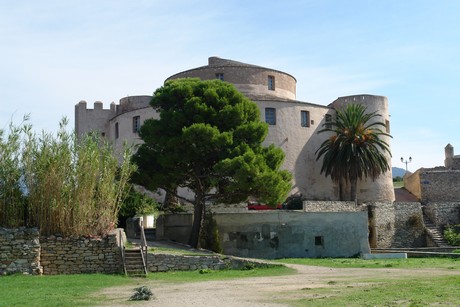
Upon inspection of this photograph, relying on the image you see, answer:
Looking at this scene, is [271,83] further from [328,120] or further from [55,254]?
[55,254]

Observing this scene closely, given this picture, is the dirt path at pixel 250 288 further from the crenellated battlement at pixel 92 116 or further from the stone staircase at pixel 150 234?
the crenellated battlement at pixel 92 116

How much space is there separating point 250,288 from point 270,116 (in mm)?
27741

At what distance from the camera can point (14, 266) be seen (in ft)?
71.5

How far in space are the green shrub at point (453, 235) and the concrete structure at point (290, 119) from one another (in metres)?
5.64

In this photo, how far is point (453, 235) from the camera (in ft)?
131

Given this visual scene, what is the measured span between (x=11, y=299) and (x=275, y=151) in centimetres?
1759

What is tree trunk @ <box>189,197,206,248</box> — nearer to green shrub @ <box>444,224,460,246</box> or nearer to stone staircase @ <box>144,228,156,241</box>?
stone staircase @ <box>144,228,156,241</box>

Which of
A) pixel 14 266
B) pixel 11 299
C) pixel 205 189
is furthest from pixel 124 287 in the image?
pixel 205 189

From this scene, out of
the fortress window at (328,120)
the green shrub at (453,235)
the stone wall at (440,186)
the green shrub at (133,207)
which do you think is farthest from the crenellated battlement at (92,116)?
the green shrub at (453,235)

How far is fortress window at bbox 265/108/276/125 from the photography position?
4372cm

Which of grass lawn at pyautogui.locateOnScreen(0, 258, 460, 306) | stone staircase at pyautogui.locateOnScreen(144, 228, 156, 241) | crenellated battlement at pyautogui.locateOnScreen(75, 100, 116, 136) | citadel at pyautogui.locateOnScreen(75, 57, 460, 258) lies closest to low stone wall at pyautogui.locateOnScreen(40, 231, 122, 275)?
grass lawn at pyautogui.locateOnScreen(0, 258, 460, 306)

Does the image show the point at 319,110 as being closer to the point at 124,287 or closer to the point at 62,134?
the point at 62,134

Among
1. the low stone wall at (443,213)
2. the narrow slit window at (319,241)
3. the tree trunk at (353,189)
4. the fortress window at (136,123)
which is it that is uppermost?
the fortress window at (136,123)

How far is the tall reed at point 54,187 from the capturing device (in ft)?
74.7
